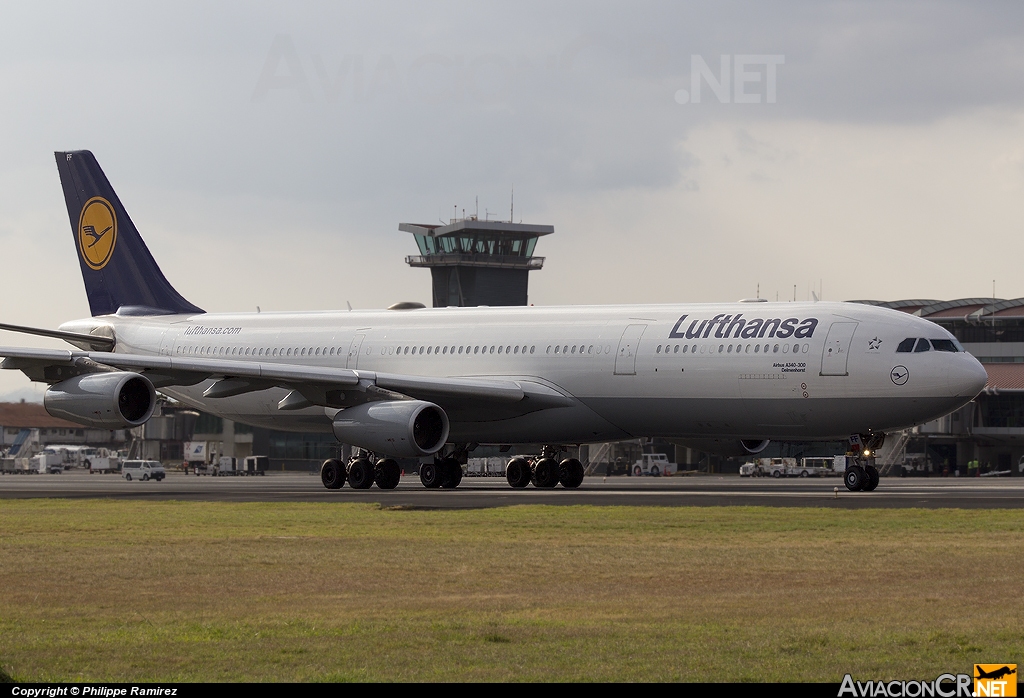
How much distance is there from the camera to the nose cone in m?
34.8

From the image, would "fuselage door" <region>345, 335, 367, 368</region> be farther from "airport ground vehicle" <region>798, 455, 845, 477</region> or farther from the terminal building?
the terminal building

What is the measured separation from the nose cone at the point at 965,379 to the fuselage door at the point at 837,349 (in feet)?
9.17

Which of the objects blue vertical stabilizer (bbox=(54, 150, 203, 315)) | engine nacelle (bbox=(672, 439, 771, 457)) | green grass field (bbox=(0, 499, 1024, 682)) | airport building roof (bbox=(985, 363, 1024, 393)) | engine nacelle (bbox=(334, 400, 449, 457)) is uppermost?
blue vertical stabilizer (bbox=(54, 150, 203, 315))

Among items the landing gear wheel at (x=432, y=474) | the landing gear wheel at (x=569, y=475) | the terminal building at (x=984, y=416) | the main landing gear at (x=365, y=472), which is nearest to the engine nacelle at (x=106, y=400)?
the main landing gear at (x=365, y=472)

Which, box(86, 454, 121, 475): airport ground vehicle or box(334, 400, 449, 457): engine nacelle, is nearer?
box(334, 400, 449, 457): engine nacelle

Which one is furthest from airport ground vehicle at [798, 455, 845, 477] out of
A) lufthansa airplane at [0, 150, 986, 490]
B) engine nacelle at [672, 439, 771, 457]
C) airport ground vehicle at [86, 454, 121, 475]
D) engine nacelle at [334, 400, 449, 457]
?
airport ground vehicle at [86, 454, 121, 475]

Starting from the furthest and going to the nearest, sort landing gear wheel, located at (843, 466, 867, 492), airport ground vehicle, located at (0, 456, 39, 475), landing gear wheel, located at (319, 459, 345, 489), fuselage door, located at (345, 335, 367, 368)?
1. airport ground vehicle, located at (0, 456, 39, 475)
2. fuselage door, located at (345, 335, 367, 368)
3. landing gear wheel, located at (319, 459, 345, 489)
4. landing gear wheel, located at (843, 466, 867, 492)

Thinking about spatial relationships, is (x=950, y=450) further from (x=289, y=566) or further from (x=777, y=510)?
(x=289, y=566)

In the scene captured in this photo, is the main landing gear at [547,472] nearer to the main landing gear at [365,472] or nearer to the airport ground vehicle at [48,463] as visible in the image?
the main landing gear at [365,472]

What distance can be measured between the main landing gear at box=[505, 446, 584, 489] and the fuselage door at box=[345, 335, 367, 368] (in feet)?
21.0

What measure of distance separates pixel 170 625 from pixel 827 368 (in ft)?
84.8

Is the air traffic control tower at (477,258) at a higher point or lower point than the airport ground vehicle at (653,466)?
higher

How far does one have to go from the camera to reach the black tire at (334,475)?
4141cm

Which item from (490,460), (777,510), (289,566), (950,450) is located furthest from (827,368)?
(950,450)
